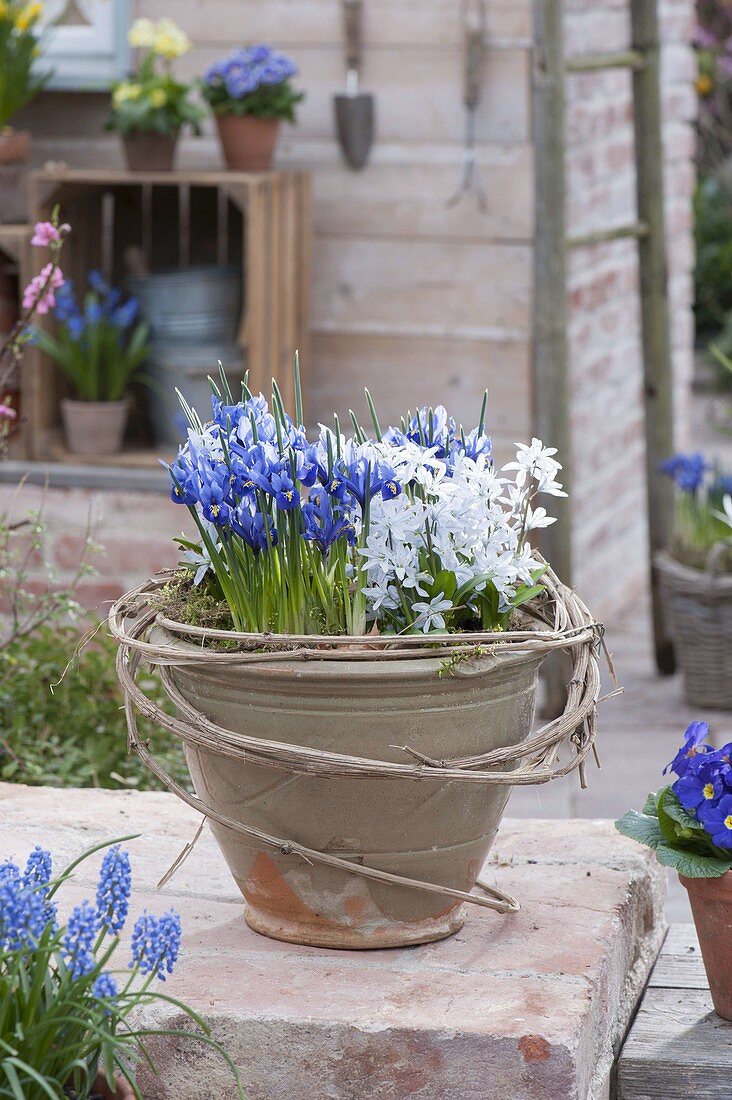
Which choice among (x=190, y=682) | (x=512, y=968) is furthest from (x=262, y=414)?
(x=512, y=968)

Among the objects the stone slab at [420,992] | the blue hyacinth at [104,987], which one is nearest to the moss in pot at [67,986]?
the blue hyacinth at [104,987]

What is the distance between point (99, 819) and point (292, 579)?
0.62m

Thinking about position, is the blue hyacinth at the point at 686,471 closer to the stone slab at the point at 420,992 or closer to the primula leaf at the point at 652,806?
the stone slab at the point at 420,992

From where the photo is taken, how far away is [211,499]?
1441 mm

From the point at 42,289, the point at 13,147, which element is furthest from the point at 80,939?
the point at 13,147

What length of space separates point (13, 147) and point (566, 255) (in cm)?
146

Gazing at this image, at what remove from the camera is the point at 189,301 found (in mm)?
3857

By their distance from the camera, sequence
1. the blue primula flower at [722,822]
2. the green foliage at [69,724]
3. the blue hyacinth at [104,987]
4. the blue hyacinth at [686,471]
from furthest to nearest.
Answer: the blue hyacinth at [686,471]
the green foliage at [69,724]
the blue primula flower at [722,822]
the blue hyacinth at [104,987]

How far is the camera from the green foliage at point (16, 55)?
3641 mm

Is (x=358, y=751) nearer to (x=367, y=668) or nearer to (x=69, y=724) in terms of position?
(x=367, y=668)

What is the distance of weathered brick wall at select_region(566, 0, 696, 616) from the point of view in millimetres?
4344

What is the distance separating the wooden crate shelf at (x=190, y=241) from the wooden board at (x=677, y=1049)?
2222 mm

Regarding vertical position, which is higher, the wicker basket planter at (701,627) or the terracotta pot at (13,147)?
the terracotta pot at (13,147)

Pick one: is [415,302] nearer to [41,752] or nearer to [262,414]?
[41,752]
